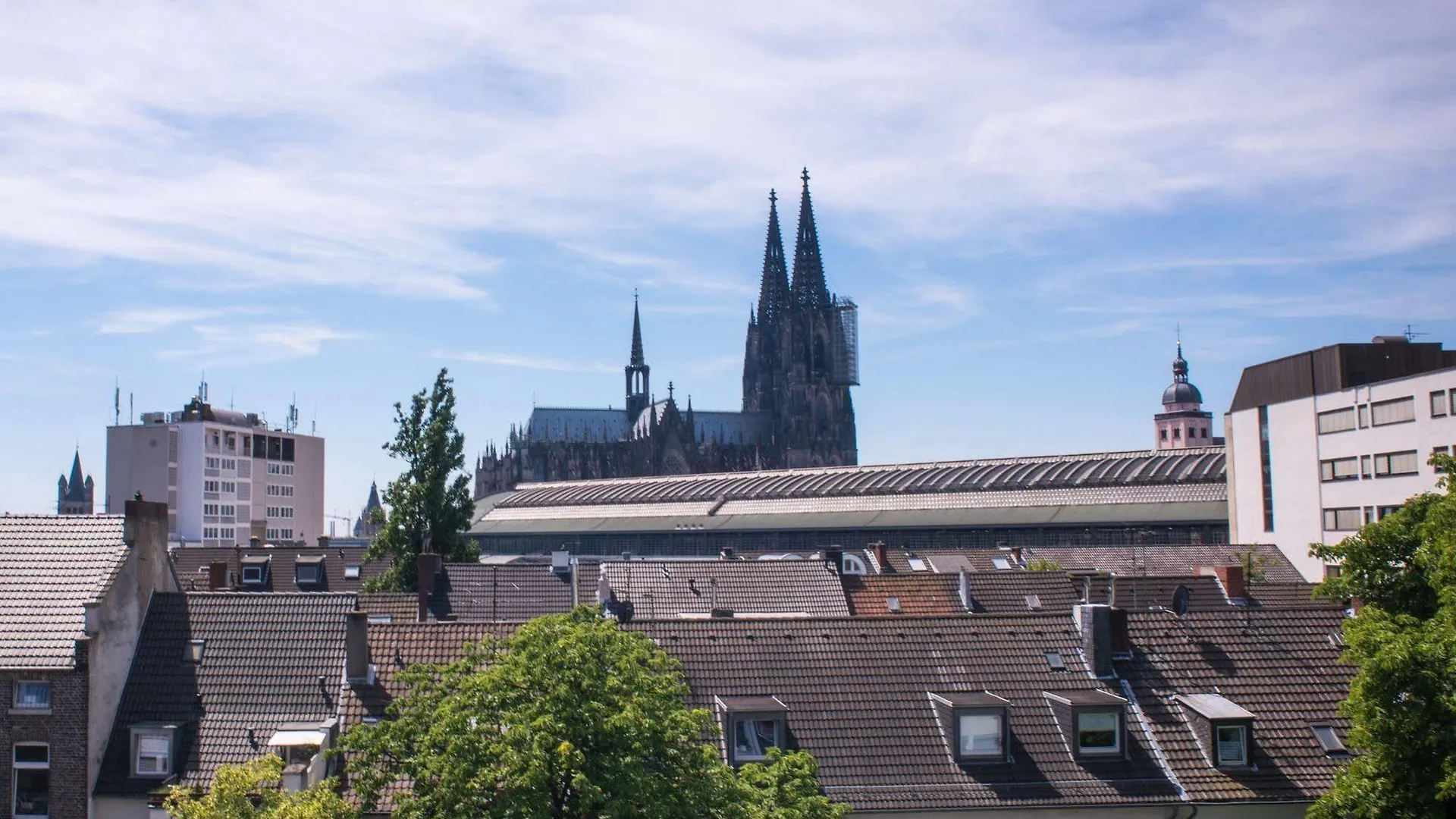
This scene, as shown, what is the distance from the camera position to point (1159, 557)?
2596 inches

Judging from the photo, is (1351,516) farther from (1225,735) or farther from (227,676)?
(227,676)

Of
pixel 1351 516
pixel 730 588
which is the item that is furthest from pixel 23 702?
pixel 1351 516

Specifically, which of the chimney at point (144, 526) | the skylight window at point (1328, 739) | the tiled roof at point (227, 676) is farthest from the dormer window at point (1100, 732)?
the chimney at point (144, 526)

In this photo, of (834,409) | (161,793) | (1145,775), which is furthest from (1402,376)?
(834,409)

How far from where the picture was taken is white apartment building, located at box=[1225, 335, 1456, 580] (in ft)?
185

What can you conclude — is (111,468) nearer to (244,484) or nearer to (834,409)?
→ (244,484)

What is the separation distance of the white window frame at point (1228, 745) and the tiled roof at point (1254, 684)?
0.14 m

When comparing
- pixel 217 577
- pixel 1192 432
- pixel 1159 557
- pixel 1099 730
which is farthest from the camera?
pixel 1192 432

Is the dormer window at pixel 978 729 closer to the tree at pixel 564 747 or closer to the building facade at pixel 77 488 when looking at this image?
the tree at pixel 564 747

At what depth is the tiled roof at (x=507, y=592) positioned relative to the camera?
40.2 meters

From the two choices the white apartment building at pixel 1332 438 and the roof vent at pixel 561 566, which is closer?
the roof vent at pixel 561 566

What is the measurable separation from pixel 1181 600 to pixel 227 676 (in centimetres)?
2739

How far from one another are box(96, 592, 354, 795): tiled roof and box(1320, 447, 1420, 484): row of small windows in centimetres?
4562

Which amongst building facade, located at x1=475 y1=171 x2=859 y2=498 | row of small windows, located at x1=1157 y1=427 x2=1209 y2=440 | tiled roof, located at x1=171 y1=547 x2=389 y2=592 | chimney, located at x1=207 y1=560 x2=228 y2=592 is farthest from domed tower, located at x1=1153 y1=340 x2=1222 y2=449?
chimney, located at x1=207 y1=560 x2=228 y2=592
